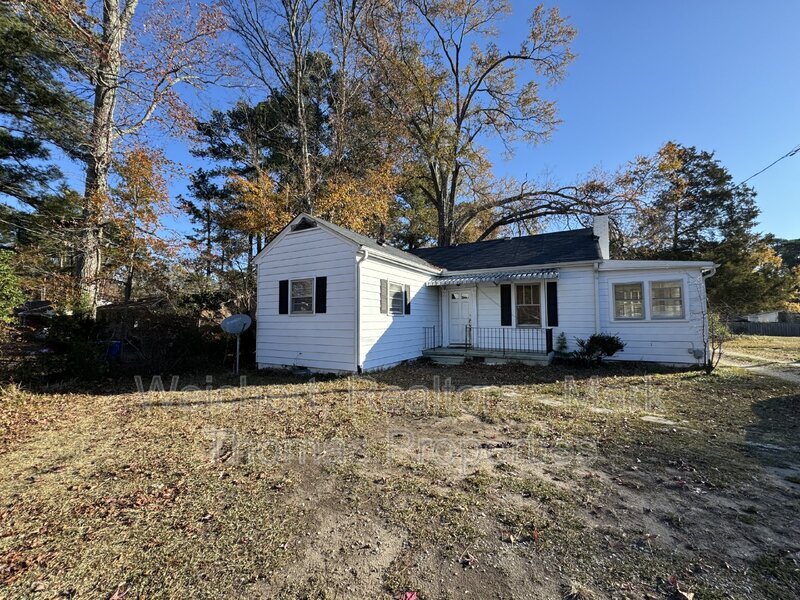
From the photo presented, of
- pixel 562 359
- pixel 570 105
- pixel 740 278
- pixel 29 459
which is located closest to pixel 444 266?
pixel 562 359

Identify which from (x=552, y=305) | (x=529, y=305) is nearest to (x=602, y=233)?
(x=552, y=305)

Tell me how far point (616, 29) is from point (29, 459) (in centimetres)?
1827

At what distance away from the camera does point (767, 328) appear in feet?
82.1

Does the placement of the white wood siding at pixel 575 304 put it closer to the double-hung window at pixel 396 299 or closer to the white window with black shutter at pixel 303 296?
the double-hung window at pixel 396 299

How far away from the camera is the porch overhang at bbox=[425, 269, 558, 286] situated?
10.7m

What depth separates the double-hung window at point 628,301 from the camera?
1017 cm

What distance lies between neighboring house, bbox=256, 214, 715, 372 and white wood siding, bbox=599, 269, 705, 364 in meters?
0.02

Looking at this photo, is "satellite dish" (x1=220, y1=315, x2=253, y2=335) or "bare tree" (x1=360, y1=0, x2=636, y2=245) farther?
"bare tree" (x1=360, y1=0, x2=636, y2=245)

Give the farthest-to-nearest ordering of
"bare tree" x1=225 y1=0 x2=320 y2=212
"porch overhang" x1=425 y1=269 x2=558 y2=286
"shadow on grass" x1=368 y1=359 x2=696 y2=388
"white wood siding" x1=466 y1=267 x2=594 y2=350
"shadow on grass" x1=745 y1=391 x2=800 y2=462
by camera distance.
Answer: "bare tree" x1=225 y1=0 x2=320 y2=212
"porch overhang" x1=425 y1=269 x2=558 y2=286
"white wood siding" x1=466 y1=267 x2=594 y2=350
"shadow on grass" x1=368 y1=359 x2=696 y2=388
"shadow on grass" x1=745 y1=391 x2=800 y2=462

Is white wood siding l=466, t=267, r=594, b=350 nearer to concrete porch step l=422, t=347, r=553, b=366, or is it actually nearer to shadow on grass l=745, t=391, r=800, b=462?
concrete porch step l=422, t=347, r=553, b=366

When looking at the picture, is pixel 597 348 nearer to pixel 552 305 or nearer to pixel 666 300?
pixel 552 305

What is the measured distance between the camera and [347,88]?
56.4ft

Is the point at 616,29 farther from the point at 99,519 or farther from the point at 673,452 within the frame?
the point at 99,519

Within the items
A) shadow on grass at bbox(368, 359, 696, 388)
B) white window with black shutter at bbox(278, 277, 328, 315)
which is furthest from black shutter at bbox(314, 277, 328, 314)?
shadow on grass at bbox(368, 359, 696, 388)
